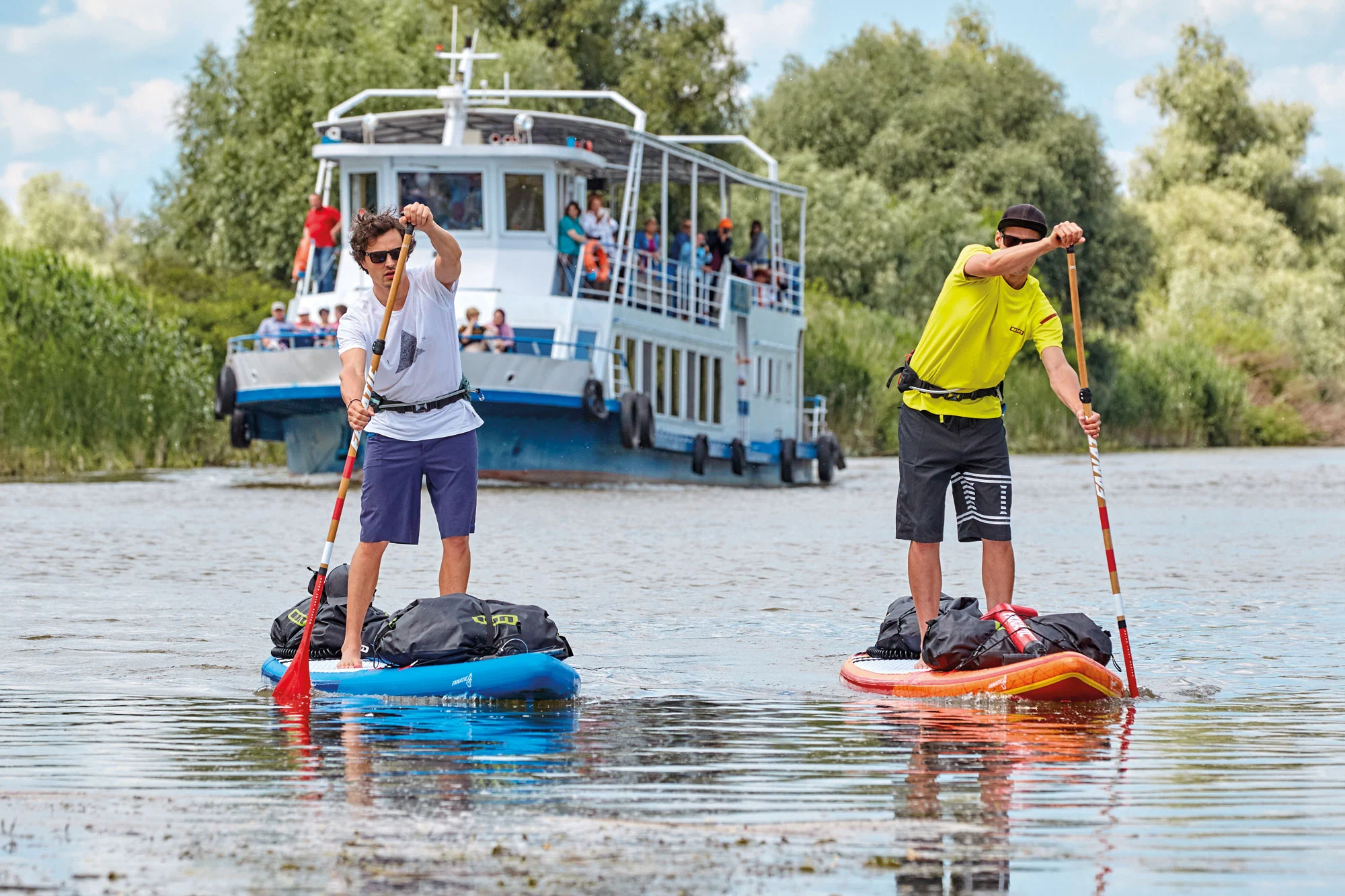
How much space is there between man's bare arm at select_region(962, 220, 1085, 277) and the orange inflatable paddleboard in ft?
4.96

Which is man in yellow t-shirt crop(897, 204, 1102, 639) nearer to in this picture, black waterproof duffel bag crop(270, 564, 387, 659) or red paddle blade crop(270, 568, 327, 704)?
black waterproof duffel bag crop(270, 564, 387, 659)

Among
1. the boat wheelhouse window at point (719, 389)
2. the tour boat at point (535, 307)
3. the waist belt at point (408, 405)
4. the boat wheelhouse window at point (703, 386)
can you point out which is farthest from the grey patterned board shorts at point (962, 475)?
the boat wheelhouse window at point (719, 389)

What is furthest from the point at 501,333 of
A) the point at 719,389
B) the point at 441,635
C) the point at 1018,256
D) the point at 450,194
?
the point at 1018,256

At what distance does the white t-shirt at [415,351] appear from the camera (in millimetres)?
7824

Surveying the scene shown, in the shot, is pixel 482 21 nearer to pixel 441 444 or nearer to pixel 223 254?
pixel 223 254

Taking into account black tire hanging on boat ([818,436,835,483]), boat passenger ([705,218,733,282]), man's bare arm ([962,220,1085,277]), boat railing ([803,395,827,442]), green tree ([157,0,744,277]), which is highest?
green tree ([157,0,744,277])

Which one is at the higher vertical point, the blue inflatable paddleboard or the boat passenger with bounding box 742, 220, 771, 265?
the boat passenger with bounding box 742, 220, 771, 265

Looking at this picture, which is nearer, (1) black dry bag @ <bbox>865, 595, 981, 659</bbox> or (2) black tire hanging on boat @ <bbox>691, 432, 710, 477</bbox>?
(1) black dry bag @ <bbox>865, 595, 981, 659</bbox>

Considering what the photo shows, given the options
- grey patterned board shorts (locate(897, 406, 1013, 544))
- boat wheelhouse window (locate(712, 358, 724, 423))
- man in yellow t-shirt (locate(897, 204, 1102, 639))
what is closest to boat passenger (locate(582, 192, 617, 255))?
boat wheelhouse window (locate(712, 358, 724, 423))

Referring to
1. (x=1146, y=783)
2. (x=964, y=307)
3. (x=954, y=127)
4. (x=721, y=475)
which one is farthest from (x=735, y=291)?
(x=954, y=127)

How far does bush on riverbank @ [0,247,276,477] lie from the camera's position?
2684 cm

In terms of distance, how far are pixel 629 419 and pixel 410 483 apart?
1778 cm

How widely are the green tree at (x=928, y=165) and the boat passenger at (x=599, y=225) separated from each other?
23.1 meters

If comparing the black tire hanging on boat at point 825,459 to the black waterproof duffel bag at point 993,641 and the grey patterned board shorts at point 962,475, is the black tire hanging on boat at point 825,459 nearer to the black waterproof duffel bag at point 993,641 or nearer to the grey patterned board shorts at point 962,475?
the grey patterned board shorts at point 962,475
